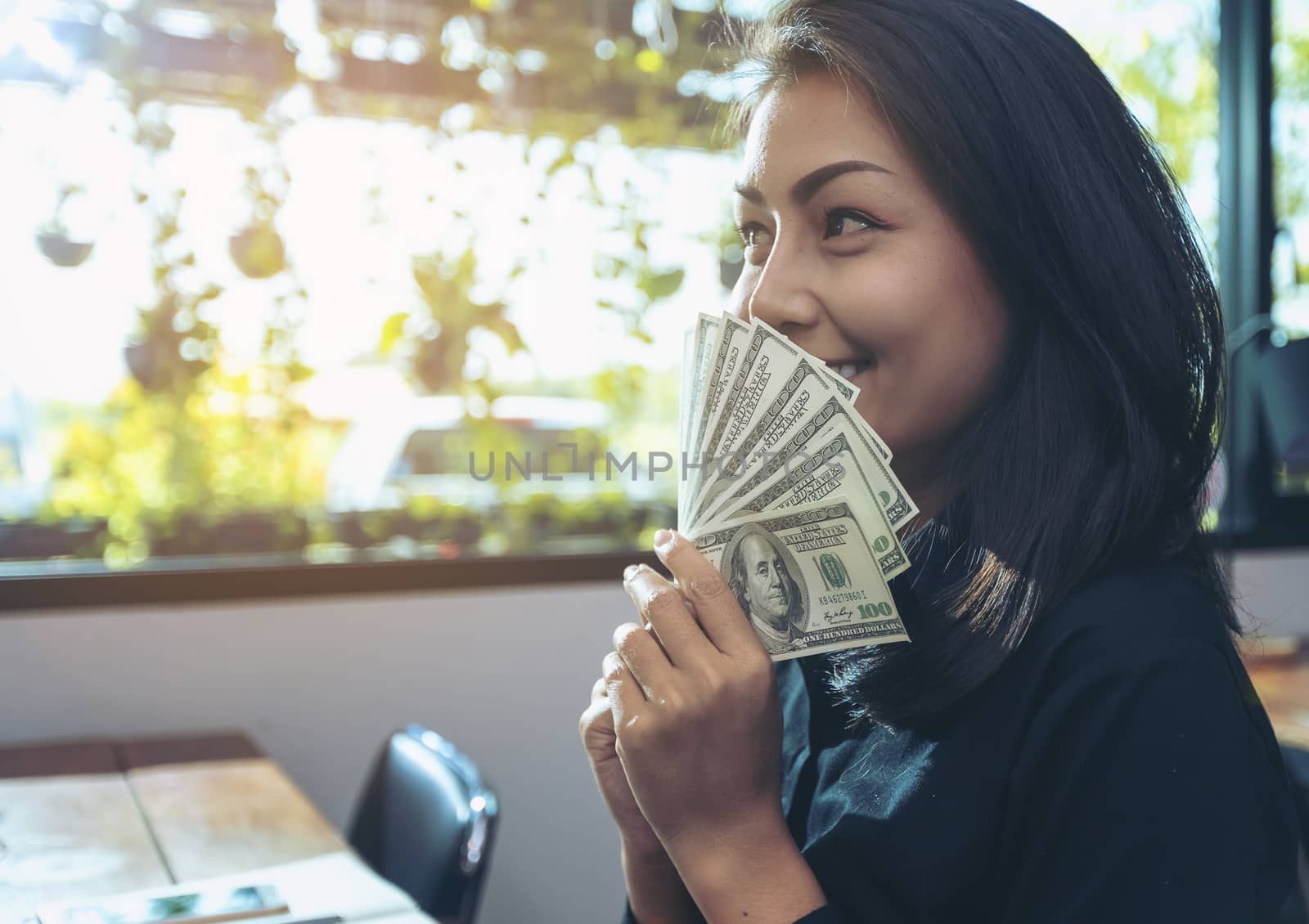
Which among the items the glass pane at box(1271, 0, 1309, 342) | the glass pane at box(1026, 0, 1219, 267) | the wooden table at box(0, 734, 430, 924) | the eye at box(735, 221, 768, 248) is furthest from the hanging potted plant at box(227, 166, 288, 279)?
the glass pane at box(1271, 0, 1309, 342)

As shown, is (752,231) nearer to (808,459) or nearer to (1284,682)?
(808,459)

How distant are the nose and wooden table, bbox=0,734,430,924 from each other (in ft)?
2.46

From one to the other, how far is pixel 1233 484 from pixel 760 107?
283 cm

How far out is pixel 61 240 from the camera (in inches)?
88.7

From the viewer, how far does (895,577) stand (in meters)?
1.05

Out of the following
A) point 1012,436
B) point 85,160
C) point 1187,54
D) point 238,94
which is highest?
point 1187,54

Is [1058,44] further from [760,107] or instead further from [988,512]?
[988,512]

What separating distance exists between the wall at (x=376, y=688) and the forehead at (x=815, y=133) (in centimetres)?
166

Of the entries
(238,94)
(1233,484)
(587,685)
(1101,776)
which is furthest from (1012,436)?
(1233,484)

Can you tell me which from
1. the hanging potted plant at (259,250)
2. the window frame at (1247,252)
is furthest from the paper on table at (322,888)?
the window frame at (1247,252)

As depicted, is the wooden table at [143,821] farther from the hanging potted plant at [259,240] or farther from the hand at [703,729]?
the hanging potted plant at [259,240]

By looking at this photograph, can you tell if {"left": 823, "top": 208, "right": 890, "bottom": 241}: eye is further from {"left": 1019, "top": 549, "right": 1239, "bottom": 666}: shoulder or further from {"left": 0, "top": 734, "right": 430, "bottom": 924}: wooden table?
{"left": 0, "top": 734, "right": 430, "bottom": 924}: wooden table

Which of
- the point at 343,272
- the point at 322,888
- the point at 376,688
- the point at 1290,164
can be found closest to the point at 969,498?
the point at 322,888

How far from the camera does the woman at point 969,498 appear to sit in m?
0.79
